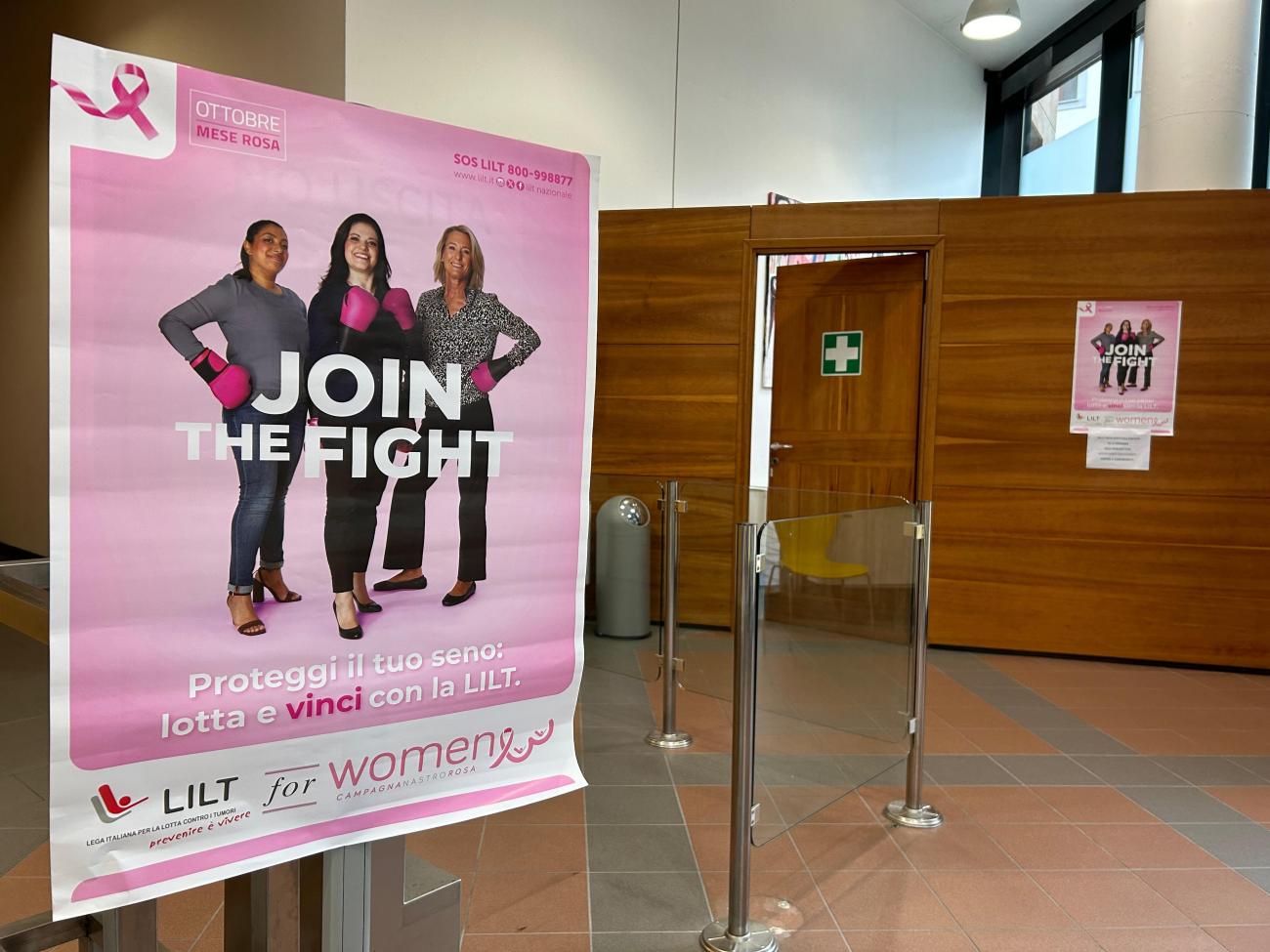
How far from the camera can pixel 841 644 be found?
8.68 ft

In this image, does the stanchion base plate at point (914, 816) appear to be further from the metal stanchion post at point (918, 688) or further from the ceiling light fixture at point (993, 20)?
the ceiling light fixture at point (993, 20)

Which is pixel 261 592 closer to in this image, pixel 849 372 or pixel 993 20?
pixel 849 372

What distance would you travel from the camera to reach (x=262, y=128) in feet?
2.55

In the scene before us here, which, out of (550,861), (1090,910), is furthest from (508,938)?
(1090,910)

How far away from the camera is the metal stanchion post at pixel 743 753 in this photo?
191 centimetres

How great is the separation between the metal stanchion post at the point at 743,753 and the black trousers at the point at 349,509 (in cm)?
116

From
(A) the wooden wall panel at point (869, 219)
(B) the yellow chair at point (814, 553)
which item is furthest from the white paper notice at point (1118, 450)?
(B) the yellow chair at point (814, 553)

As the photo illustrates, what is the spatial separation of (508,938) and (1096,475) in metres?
3.71

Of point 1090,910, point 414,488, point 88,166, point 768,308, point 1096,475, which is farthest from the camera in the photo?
point 768,308

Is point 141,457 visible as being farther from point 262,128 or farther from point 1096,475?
point 1096,475

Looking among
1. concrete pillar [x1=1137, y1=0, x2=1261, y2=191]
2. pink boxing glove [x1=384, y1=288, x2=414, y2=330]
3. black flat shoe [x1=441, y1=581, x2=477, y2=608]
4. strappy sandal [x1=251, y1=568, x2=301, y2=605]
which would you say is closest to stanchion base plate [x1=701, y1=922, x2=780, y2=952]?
black flat shoe [x1=441, y1=581, x2=477, y2=608]

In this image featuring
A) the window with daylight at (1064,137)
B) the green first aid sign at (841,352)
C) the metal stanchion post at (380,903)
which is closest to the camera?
the metal stanchion post at (380,903)

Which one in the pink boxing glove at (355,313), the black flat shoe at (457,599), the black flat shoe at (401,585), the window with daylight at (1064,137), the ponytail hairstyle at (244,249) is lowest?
the black flat shoe at (457,599)

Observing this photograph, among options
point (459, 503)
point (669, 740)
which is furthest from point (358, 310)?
point (669, 740)
